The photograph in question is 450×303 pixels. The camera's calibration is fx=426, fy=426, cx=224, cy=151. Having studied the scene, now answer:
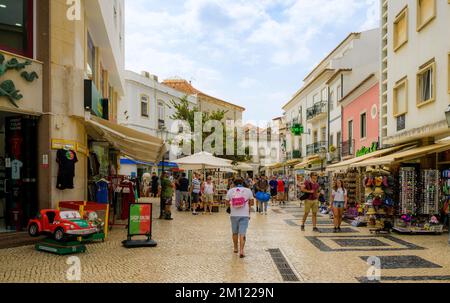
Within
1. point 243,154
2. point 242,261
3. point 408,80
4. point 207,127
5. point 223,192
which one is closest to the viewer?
point 242,261

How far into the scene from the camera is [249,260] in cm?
832

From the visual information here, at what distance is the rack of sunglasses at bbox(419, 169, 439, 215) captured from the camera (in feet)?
40.9

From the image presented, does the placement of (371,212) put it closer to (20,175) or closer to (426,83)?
(426,83)

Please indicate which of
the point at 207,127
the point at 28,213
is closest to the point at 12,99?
the point at 28,213

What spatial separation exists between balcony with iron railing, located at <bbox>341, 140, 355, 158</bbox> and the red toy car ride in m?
19.0

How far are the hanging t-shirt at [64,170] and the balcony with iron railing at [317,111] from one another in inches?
972

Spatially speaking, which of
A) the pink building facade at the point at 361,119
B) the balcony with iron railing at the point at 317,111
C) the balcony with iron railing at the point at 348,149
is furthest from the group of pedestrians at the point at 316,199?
the balcony with iron railing at the point at 317,111

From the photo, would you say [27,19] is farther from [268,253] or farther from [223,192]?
[223,192]

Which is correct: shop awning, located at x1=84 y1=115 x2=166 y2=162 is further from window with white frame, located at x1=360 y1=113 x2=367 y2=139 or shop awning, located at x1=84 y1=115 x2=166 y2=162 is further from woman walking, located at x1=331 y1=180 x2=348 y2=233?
window with white frame, located at x1=360 y1=113 x2=367 y2=139

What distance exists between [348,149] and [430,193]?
44.5 feet

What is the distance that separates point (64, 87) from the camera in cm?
1064

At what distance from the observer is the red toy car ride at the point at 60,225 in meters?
8.65

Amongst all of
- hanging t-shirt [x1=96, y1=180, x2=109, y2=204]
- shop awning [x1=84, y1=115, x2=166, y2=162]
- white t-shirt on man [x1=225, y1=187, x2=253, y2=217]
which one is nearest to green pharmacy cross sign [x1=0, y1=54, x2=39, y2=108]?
shop awning [x1=84, y1=115, x2=166, y2=162]

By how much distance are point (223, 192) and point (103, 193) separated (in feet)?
34.5
